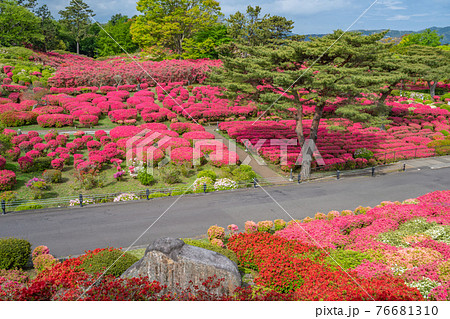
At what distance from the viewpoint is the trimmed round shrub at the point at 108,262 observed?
358 inches

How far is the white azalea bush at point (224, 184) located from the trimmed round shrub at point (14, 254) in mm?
10238

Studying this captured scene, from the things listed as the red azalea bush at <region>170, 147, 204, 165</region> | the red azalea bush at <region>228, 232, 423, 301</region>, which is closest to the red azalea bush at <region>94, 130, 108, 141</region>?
the red azalea bush at <region>170, 147, 204, 165</region>

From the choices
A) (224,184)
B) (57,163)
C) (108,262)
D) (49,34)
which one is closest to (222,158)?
(224,184)

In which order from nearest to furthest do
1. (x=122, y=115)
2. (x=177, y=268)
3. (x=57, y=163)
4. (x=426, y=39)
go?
(x=177, y=268) < (x=57, y=163) < (x=122, y=115) < (x=426, y=39)

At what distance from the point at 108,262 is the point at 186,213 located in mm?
6200

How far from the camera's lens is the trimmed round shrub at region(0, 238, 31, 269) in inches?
383

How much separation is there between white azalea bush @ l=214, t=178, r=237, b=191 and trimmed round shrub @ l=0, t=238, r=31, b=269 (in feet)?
33.6

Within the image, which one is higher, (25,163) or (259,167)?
(25,163)

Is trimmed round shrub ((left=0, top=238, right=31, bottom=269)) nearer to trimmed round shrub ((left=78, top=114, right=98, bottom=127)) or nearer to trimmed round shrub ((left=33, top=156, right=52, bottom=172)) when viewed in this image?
trimmed round shrub ((left=33, top=156, right=52, bottom=172))

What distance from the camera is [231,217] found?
15031mm

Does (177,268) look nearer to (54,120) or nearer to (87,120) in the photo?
(87,120)

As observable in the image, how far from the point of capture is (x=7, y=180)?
17.0 m

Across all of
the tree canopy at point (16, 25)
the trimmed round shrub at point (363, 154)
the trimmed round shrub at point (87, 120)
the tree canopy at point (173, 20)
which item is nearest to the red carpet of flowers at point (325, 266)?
the trimmed round shrub at point (363, 154)

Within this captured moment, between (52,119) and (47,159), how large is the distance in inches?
335
